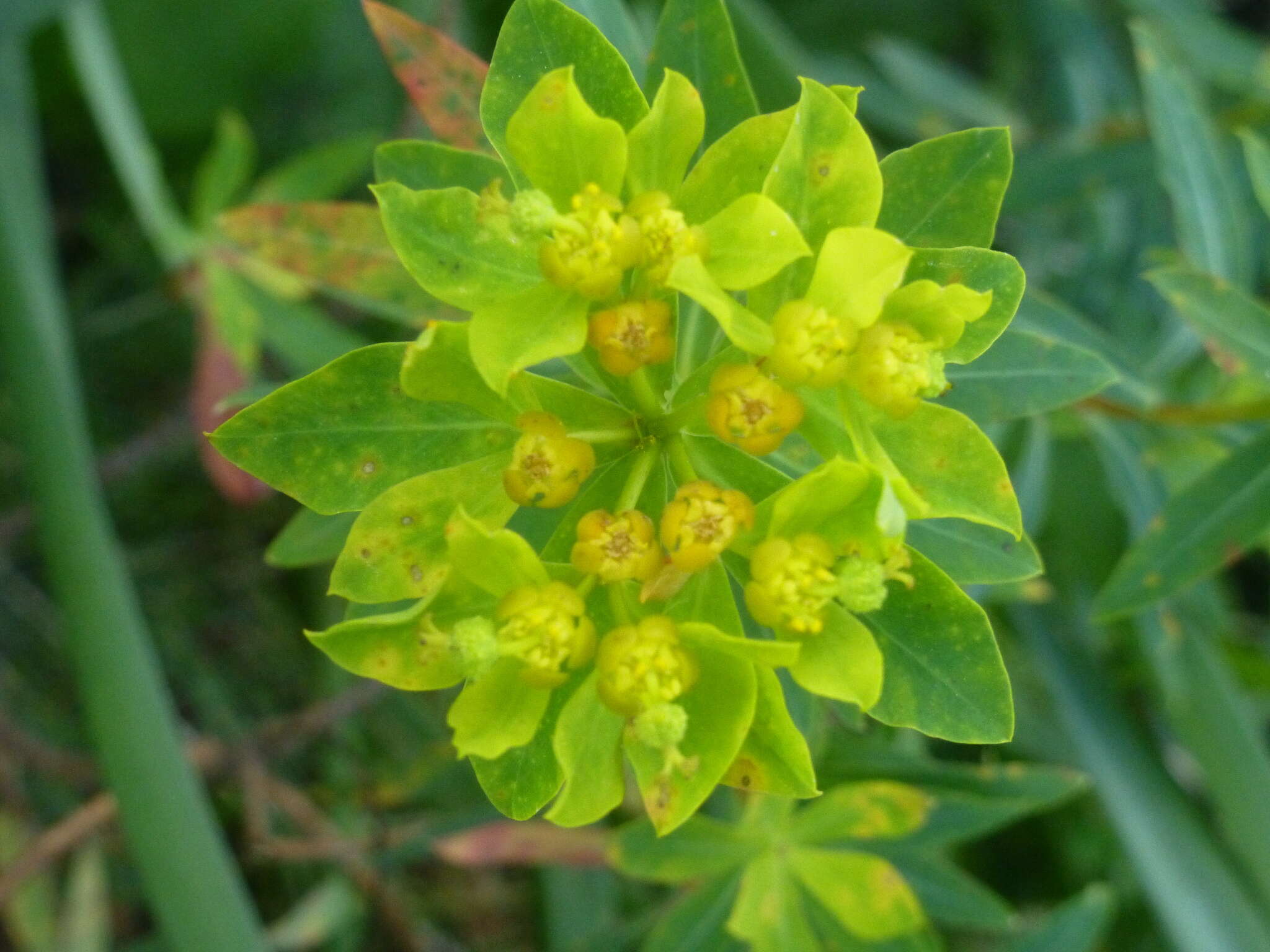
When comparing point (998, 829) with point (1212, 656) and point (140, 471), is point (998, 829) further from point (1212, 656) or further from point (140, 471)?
point (140, 471)

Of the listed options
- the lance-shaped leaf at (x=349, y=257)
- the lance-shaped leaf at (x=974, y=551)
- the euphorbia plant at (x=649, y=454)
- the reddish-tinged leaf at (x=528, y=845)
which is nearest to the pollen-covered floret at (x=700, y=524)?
the euphorbia plant at (x=649, y=454)

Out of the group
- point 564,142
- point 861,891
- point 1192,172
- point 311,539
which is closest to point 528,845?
point 861,891

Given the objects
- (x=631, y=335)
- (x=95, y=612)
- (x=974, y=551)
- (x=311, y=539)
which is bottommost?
(x=95, y=612)

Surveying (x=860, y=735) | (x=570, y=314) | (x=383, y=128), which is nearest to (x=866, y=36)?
(x=383, y=128)

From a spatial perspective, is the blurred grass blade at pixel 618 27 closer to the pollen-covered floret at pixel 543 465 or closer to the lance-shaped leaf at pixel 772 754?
the pollen-covered floret at pixel 543 465

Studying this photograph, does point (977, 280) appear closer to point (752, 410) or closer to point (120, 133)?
point (752, 410)

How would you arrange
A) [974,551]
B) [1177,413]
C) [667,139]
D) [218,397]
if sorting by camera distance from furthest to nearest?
[218,397] < [1177,413] < [974,551] < [667,139]

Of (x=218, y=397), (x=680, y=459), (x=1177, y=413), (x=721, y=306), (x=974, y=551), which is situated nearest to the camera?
(x=721, y=306)
